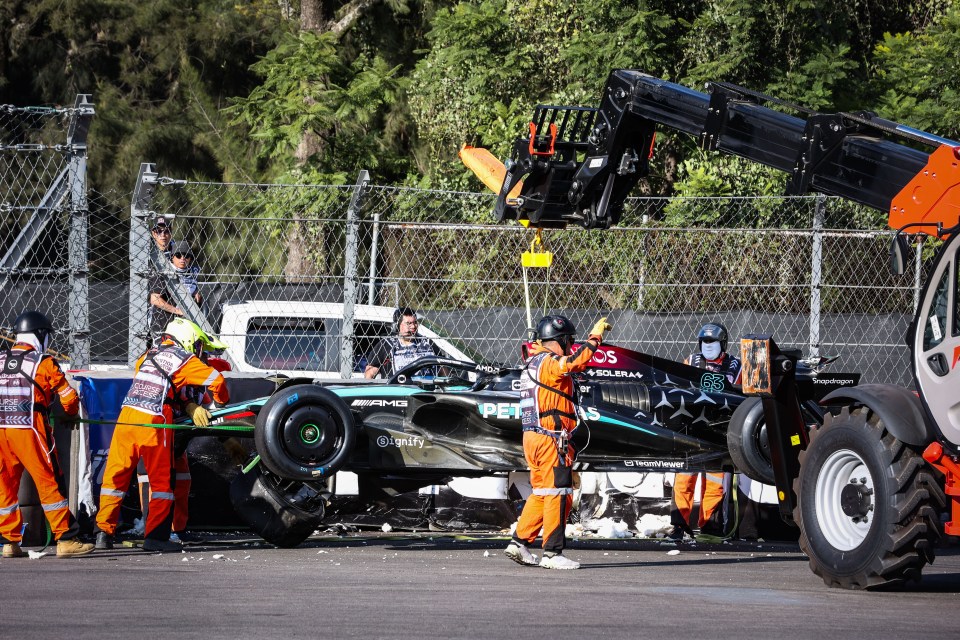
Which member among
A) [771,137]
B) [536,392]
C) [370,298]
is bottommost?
[536,392]

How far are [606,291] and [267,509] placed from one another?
14.6 ft

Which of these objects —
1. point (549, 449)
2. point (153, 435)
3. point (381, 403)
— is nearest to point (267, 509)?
point (153, 435)

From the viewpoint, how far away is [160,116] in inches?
1162

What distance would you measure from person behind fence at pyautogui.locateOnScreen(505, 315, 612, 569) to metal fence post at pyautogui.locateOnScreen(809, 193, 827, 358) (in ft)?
12.3

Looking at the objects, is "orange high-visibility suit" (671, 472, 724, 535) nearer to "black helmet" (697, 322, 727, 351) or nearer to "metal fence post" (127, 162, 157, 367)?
"black helmet" (697, 322, 727, 351)

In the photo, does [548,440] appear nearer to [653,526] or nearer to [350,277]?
[653,526]

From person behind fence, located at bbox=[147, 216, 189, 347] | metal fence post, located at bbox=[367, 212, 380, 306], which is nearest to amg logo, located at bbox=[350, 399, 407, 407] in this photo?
metal fence post, located at bbox=[367, 212, 380, 306]

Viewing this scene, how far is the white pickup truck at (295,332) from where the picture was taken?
511 inches

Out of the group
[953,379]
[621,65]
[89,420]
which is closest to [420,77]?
[621,65]

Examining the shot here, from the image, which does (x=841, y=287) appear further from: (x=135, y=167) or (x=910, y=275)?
(x=135, y=167)

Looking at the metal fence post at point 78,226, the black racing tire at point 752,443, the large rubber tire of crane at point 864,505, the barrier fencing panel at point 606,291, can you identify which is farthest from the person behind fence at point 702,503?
the metal fence post at point 78,226

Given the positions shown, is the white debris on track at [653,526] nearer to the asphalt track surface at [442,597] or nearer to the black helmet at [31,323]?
the asphalt track surface at [442,597]

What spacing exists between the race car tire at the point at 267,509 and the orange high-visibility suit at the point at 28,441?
1.22 m

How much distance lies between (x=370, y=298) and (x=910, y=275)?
5908mm
